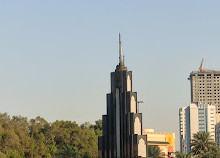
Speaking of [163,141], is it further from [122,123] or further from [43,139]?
[122,123]

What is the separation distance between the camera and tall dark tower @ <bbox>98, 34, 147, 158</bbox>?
53.8 meters

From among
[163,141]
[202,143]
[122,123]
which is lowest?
[202,143]

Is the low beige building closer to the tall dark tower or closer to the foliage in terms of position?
the foliage

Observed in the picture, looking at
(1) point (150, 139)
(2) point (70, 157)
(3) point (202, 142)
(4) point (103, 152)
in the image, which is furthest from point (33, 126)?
(4) point (103, 152)

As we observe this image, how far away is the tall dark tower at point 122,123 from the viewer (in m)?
53.8

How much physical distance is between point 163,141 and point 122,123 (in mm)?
93171

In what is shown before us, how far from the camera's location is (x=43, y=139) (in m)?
122

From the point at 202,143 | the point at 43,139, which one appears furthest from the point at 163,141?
the point at 202,143

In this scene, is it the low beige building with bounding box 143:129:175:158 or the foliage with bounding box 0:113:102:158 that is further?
the low beige building with bounding box 143:129:175:158

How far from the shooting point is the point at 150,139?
14275 centimetres

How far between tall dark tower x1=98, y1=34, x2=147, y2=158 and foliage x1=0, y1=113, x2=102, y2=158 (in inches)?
2047

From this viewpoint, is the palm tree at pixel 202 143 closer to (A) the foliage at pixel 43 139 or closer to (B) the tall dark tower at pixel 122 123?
(A) the foliage at pixel 43 139

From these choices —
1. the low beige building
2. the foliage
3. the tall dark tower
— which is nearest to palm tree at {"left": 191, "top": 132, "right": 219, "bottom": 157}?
the foliage

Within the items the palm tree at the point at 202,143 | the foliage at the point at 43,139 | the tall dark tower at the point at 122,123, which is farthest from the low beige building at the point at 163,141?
the tall dark tower at the point at 122,123
